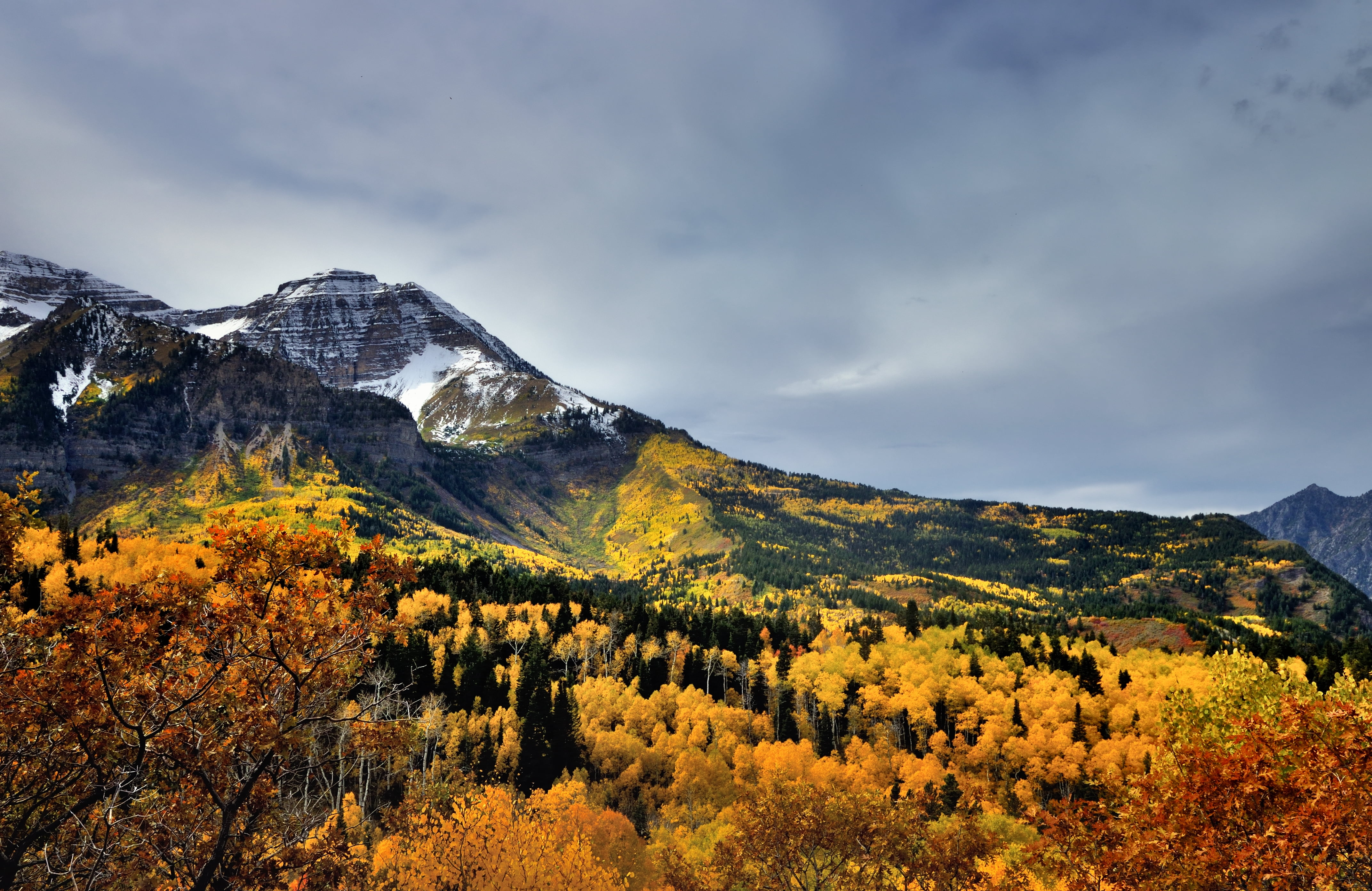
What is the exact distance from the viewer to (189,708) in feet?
49.7

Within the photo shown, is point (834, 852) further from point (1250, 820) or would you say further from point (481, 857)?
point (481, 857)

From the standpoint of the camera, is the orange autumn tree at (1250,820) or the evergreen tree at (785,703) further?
the evergreen tree at (785,703)

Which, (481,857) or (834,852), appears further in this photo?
(481,857)

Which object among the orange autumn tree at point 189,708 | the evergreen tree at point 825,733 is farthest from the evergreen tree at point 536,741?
the orange autumn tree at point 189,708

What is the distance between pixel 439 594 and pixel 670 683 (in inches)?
2042

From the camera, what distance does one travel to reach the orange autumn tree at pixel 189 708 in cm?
1444

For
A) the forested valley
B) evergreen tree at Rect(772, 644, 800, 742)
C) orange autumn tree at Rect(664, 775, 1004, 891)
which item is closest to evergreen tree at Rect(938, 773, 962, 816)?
the forested valley

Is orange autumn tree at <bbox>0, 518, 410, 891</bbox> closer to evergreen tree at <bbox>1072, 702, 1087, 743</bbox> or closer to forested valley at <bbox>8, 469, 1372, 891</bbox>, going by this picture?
forested valley at <bbox>8, 469, 1372, 891</bbox>

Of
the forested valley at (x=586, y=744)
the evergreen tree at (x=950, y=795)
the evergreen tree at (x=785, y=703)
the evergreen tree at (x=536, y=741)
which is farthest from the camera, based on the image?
the evergreen tree at (x=785, y=703)

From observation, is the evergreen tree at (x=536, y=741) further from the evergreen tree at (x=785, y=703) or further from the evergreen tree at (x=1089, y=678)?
the evergreen tree at (x=1089, y=678)

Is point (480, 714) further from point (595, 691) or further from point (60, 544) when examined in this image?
point (60, 544)

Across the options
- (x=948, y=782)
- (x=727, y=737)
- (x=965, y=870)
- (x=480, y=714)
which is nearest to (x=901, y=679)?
(x=948, y=782)

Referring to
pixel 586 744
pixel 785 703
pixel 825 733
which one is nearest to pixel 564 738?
pixel 586 744

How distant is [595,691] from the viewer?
298ft
